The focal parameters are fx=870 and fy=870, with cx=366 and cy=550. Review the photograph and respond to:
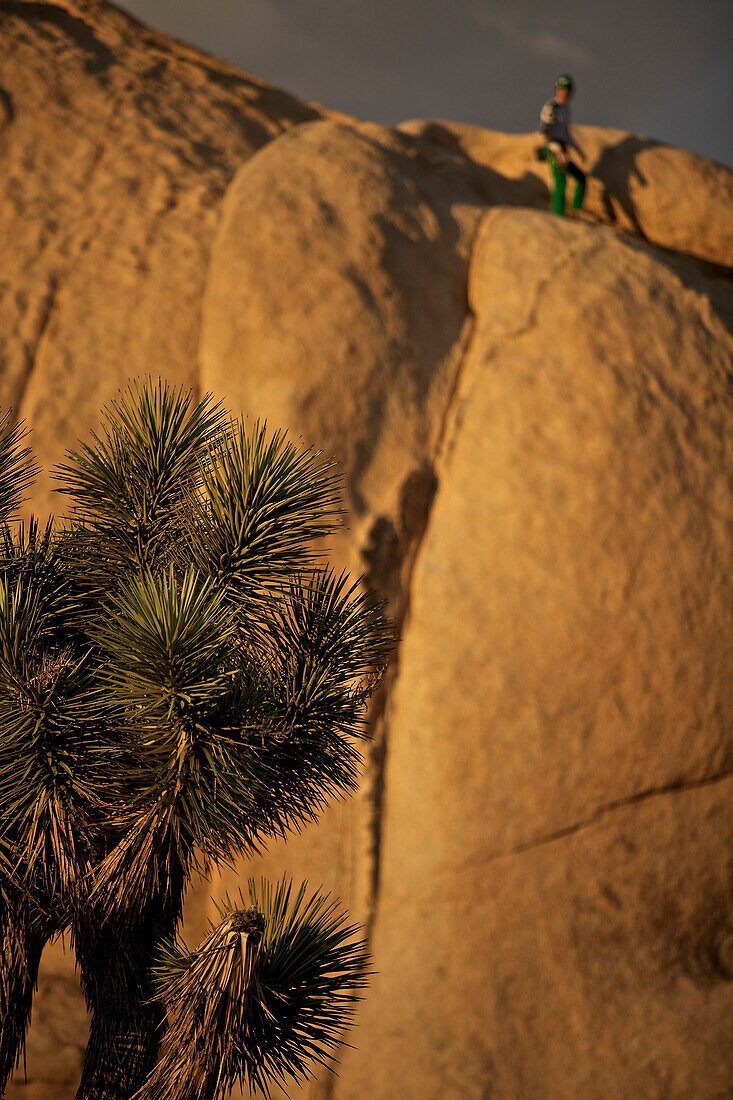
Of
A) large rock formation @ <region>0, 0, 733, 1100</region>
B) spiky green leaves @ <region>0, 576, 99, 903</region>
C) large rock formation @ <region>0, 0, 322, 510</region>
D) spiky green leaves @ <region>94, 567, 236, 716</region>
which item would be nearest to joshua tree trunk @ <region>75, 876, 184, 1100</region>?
spiky green leaves @ <region>0, 576, 99, 903</region>

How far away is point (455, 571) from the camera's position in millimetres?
6219

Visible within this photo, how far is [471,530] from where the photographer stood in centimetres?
629

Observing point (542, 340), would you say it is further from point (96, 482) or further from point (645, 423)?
point (96, 482)

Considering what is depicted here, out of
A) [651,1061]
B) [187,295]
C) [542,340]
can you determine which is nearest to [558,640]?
[542,340]

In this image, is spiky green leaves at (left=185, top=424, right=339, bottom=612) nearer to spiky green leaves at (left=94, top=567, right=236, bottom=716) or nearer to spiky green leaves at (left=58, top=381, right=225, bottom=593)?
spiky green leaves at (left=58, top=381, right=225, bottom=593)

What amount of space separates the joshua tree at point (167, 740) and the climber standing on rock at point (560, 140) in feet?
22.1

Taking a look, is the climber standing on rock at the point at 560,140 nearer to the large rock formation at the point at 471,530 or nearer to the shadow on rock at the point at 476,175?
the shadow on rock at the point at 476,175

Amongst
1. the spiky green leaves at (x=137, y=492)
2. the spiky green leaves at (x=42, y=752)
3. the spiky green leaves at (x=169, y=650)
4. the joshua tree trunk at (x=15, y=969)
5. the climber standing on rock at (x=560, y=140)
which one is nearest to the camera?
the spiky green leaves at (x=169, y=650)

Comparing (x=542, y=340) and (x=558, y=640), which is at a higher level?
(x=542, y=340)

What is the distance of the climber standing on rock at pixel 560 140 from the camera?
341 inches

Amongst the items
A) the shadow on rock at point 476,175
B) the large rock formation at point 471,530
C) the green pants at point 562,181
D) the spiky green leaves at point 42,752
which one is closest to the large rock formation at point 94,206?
the large rock formation at point 471,530

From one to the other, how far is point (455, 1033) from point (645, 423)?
4.49 metres

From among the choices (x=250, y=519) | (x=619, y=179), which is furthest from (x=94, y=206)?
(x=619, y=179)

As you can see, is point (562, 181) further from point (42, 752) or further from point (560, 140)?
point (42, 752)
